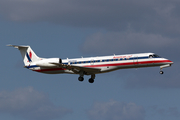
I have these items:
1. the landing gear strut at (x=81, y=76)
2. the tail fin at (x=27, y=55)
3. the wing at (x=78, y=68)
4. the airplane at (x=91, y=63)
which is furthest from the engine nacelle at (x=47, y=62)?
the landing gear strut at (x=81, y=76)

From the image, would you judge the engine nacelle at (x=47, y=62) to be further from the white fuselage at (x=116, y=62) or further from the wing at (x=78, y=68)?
the wing at (x=78, y=68)

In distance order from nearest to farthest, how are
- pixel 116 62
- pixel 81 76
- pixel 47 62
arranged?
1. pixel 116 62
2. pixel 81 76
3. pixel 47 62

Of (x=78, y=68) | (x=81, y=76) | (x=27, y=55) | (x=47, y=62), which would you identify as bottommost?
(x=81, y=76)

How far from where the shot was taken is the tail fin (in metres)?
54.5

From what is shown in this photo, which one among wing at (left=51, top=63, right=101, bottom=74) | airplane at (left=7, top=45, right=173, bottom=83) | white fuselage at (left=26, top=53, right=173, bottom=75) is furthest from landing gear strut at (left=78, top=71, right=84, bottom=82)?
white fuselage at (left=26, top=53, right=173, bottom=75)

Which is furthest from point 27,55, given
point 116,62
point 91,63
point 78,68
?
point 116,62

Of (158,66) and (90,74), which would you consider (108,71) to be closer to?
(90,74)

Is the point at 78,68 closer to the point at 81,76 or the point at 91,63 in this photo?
the point at 81,76

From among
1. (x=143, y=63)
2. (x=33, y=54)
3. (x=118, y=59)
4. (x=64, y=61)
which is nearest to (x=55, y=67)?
(x=64, y=61)

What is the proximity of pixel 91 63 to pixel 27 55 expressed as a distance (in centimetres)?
1116

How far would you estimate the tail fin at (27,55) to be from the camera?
54.5 m

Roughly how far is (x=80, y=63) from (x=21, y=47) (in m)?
10.5

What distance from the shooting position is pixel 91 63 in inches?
1980

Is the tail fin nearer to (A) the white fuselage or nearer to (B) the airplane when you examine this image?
(B) the airplane
